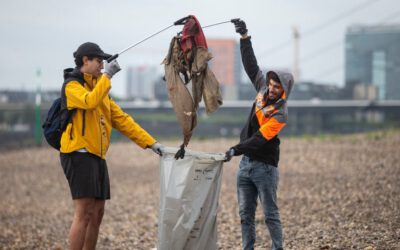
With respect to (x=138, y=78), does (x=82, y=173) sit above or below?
below

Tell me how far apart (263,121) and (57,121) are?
67.6 inches

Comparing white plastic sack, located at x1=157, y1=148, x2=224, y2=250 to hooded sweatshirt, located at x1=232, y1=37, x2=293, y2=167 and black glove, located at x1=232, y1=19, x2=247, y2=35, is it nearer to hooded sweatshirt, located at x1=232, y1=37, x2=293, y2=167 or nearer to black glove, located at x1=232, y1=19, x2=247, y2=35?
hooded sweatshirt, located at x1=232, y1=37, x2=293, y2=167

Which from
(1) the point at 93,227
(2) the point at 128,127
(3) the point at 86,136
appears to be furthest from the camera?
(2) the point at 128,127

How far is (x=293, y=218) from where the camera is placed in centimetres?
952

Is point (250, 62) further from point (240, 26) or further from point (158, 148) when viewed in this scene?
point (158, 148)

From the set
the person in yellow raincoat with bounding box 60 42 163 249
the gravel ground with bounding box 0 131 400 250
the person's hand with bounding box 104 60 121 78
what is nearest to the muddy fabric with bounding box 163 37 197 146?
the person in yellow raincoat with bounding box 60 42 163 249

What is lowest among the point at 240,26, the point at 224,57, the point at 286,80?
the point at 286,80

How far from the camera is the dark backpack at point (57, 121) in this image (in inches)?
226

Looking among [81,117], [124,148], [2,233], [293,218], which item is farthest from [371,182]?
[124,148]

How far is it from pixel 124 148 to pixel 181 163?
64.9 feet

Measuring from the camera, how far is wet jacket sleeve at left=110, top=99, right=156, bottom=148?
6203 mm

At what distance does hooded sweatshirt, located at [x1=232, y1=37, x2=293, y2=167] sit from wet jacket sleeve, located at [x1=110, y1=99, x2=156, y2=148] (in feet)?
2.81

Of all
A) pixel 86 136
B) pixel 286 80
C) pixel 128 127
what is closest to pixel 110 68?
pixel 86 136

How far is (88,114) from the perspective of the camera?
5750 mm
